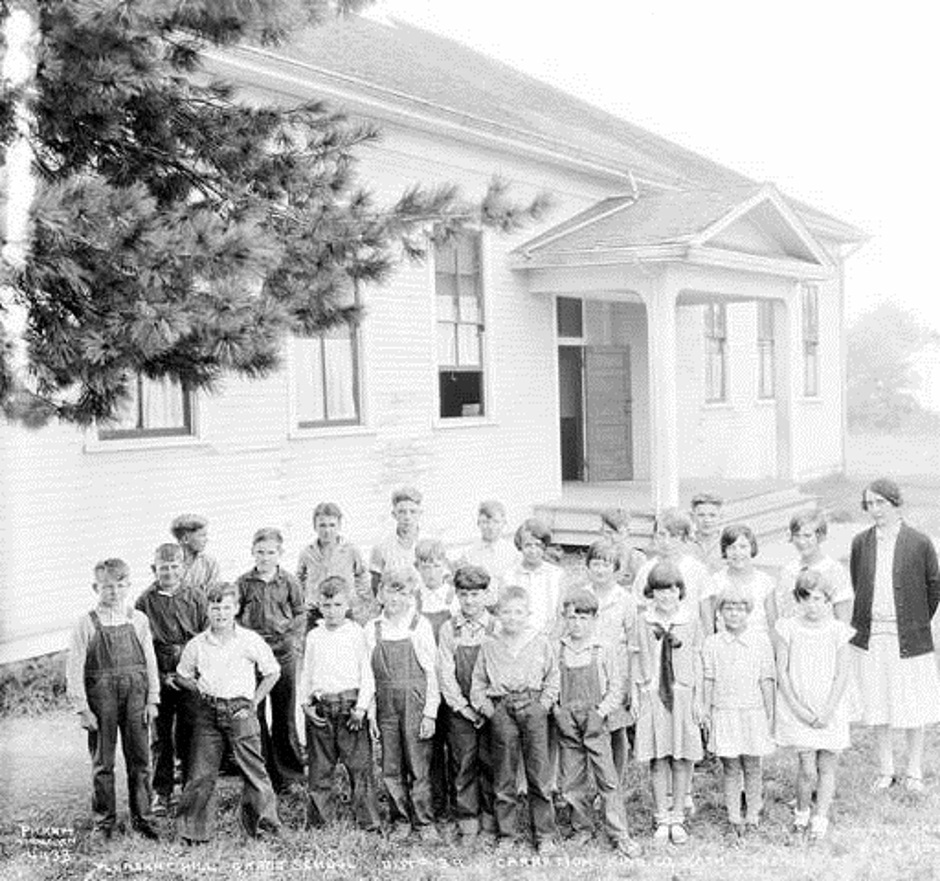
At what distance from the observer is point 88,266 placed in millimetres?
4125

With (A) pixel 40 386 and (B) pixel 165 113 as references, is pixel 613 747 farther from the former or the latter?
(B) pixel 165 113

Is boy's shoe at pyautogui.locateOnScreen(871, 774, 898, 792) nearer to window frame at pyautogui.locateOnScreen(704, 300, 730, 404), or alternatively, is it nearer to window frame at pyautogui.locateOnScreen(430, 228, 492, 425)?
window frame at pyautogui.locateOnScreen(430, 228, 492, 425)

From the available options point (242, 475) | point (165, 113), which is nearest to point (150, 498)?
point (242, 475)

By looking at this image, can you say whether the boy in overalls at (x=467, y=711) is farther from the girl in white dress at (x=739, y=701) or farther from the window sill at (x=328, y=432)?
the window sill at (x=328, y=432)

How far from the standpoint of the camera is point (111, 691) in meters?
5.51

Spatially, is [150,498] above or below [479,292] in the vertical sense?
below

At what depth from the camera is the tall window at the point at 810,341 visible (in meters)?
22.6

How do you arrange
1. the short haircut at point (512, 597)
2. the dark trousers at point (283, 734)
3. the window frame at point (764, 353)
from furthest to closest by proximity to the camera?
→ the window frame at point (764, 353) < the dark trousers at point (283, 734) < the short haircut at point (512, 597)

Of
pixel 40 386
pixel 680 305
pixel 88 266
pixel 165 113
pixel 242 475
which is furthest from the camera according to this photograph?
pixel 680 305

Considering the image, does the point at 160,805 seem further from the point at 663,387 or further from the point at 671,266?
the point at 671,266

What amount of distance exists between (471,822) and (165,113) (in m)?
3.37

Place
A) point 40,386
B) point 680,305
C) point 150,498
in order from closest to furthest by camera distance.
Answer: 1. point 40,386
2. point 150,498
3. point 680,305

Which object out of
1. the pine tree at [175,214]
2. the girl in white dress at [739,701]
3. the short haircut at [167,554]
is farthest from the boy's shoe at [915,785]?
the short haircut at [167,554]

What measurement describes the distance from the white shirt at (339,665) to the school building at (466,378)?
2878 mm
